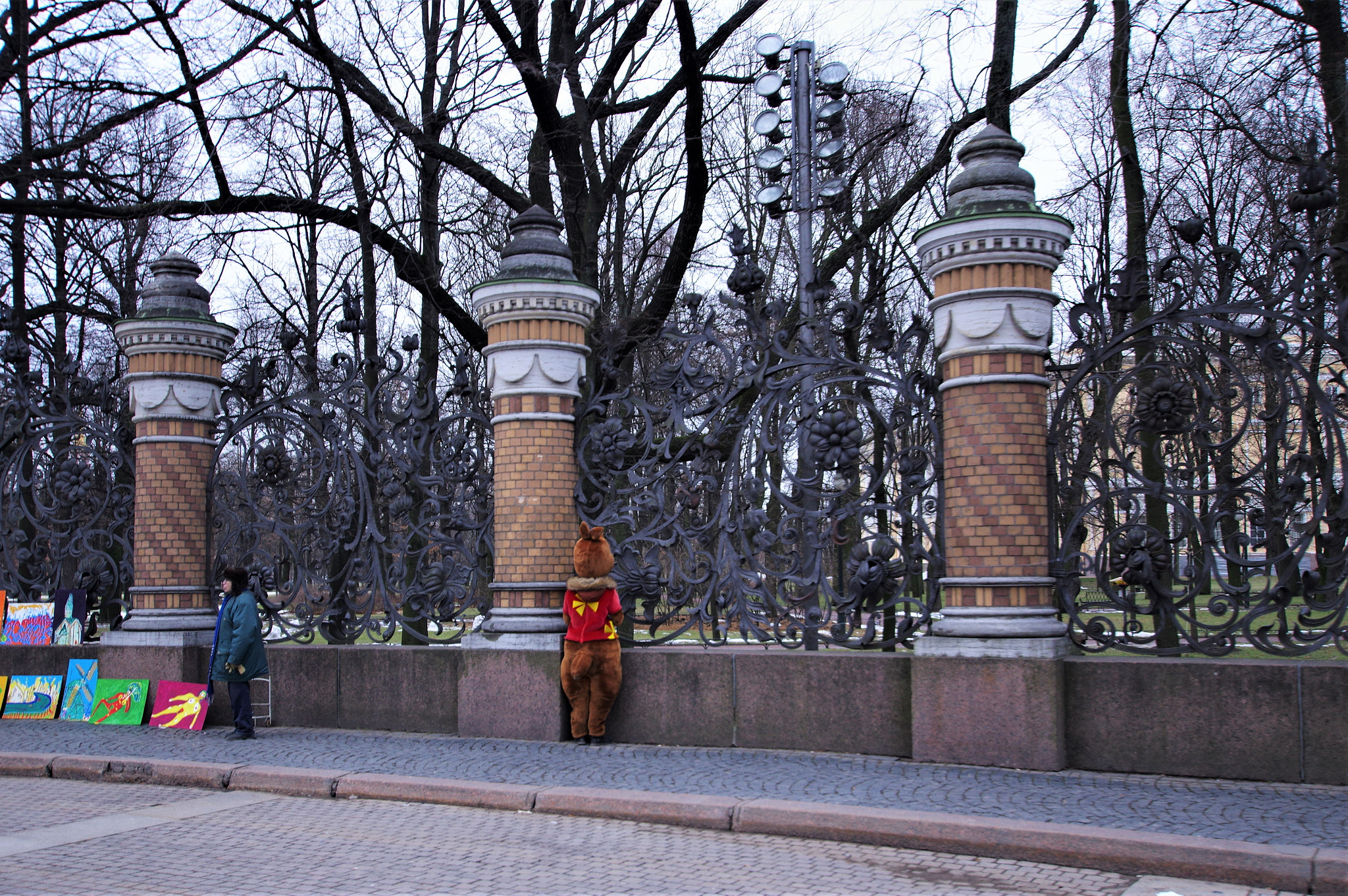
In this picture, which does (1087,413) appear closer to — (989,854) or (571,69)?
(989,854)

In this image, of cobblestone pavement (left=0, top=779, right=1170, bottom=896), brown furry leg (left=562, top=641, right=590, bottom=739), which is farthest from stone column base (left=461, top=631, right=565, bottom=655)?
cobblestone pavement (left=0, top=779, right=1170, bottom=896)

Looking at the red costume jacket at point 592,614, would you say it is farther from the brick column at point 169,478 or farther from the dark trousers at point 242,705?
the brick column at point 169,478

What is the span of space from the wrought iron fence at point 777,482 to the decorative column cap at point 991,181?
3.02 feet

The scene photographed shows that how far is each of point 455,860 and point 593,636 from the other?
2.80 metres

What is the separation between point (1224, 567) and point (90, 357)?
22153 millimetres

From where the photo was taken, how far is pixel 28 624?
10719 mm

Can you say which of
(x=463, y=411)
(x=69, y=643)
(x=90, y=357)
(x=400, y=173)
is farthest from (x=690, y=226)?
(x=90, y=357)

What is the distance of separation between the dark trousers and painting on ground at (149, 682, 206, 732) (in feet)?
2.14

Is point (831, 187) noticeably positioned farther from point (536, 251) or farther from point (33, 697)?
point (33, 697)

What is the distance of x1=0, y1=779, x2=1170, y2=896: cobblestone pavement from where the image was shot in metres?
4.76

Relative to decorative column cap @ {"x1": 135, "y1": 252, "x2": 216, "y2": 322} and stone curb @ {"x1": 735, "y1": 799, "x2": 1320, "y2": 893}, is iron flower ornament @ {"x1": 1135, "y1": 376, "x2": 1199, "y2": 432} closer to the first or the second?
stone curb @ {"x1": 735, "y1": 799, "x2": 1320, "y2": 893}

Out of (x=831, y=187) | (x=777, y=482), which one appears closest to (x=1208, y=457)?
(x=777, y=482)

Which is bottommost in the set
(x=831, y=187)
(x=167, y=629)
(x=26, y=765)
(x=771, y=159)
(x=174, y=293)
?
(x=26, y=765)

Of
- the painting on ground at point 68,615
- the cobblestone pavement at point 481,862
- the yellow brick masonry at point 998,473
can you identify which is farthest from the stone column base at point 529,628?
the painting on ground at point 68,615
